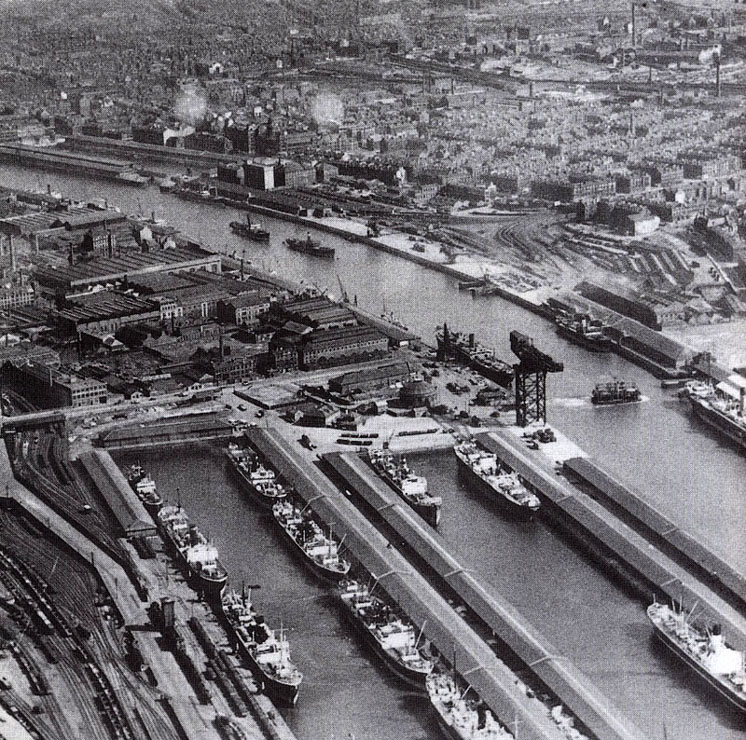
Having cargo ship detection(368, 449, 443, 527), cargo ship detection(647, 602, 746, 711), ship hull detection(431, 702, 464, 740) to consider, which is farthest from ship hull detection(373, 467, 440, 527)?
ship hull detection(431, 702, 464, 740)

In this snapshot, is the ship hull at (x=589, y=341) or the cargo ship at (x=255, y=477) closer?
the cargo ship at (x=255, y=477)

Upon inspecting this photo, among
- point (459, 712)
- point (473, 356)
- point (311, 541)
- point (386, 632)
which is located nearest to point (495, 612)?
point (386, 632)

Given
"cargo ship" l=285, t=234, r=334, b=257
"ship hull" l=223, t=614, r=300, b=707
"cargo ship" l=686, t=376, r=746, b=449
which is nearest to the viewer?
"ship hull" l=223, t=614, r=300, b=707

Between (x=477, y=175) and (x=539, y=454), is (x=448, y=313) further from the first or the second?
(x=477, y=175)

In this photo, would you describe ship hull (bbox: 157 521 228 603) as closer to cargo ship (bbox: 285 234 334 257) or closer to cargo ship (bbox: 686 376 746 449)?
cargo ship (bbox: 686 376 746 449)

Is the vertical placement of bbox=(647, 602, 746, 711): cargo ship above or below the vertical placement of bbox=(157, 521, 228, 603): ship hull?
below

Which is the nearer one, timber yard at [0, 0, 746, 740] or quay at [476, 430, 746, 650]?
timber yard at [0, 0, 746, 740]

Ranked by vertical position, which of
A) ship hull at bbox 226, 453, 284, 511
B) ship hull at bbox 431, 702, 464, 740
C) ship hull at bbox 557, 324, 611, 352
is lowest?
ship hull at bbox 431, 702, 464, 740

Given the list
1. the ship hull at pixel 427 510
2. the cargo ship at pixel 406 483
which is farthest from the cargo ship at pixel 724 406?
the ship hull at pixel 427 510

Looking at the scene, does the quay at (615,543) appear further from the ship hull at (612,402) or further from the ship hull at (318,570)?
the ship hull at (318,570)
